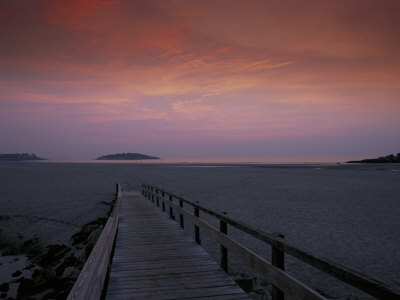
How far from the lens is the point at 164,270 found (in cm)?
577

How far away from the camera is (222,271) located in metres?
5.63

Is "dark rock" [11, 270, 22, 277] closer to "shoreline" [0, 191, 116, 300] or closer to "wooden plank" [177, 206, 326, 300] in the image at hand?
"shoreline" [0, 191, 116, 300]

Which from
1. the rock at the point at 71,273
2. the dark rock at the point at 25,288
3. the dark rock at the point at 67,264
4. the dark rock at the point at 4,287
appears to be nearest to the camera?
the dark rock at the point at 25,288

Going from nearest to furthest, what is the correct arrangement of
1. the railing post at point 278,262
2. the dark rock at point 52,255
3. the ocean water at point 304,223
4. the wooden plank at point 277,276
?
the wooden plank at point 277,276 < the railing post at point 278,262 < the ocean water at point 304,223 < the dark rock at point 52,255

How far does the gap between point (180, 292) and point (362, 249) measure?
24.2 ft

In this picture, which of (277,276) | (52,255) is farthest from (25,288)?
(277,276)

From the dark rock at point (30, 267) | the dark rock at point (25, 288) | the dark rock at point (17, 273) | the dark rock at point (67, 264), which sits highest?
the dark rock at point (67, 264)

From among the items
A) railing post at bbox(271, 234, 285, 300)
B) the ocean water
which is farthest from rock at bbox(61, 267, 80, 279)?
railing post at bbox(271, 234, 285, 300)

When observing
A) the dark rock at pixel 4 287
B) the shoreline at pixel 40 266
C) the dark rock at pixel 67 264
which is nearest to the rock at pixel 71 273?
the shoreline at pixel 40 266

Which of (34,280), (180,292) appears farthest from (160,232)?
(180,292)

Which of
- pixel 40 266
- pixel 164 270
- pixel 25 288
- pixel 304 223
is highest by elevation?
pixel 164 270

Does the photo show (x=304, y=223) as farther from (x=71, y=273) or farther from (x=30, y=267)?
(x=30, y=267)

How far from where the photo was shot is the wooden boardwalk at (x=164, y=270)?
470 cm

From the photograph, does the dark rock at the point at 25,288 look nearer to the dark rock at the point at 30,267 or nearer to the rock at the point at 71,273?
the rock at the point at 71,273
